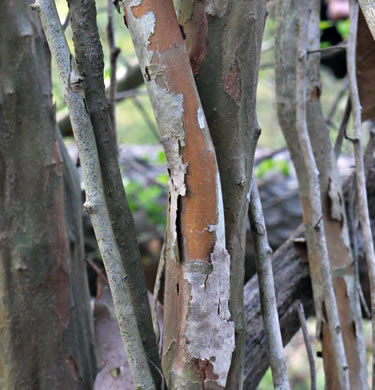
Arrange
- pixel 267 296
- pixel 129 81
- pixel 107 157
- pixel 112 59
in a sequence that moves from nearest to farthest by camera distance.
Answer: pixel 107 157, pixel 267 296, pixel 112 59, pixel 129 81

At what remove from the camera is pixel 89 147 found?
701mm

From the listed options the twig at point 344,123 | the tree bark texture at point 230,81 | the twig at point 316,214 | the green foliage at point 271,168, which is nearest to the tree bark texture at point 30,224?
the tree bark texture at point 230,81

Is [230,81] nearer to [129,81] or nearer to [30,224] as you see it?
[30,224]

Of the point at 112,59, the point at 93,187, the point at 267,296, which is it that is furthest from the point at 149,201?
the point at 93,187

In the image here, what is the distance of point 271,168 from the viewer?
2.40m

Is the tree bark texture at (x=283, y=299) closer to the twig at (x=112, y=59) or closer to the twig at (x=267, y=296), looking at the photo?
the twig at (x=267, y=296)

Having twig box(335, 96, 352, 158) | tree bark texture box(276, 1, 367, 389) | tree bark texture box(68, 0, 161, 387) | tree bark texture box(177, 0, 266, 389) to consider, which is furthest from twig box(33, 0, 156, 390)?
twig box(335, 96, 352, 158)

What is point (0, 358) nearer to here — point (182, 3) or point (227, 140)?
point (227, 140)

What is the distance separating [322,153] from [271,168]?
121cm

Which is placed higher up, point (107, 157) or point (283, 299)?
point (107, 157)

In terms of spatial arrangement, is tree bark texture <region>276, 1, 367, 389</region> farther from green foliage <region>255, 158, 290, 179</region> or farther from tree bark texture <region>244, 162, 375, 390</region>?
green foliage <region>255, 158, 290, 179</region>

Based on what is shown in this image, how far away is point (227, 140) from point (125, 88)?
76.1 inches

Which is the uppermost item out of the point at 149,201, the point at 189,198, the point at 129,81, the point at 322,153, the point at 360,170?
the point at 129,81

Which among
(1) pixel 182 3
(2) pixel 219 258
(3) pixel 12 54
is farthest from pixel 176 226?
(3) pixel 12 54
